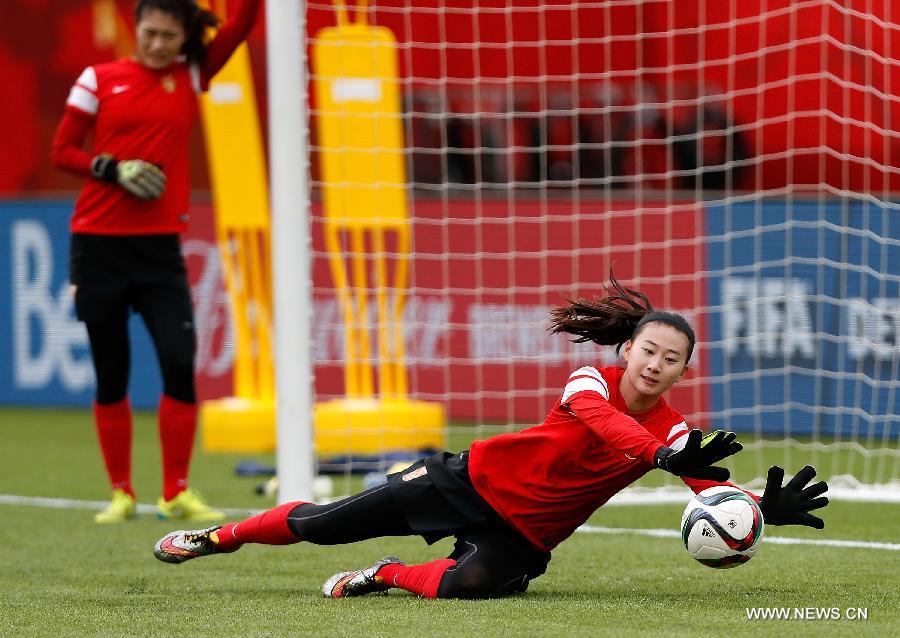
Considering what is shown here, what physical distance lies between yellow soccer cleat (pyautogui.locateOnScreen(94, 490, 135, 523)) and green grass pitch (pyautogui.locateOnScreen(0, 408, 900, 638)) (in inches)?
2.9

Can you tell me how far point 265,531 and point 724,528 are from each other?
1408 millimetres

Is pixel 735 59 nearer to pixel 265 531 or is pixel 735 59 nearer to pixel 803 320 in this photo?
pixel 803 320

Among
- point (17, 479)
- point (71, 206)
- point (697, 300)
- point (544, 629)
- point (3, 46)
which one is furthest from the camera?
point (3, 46)

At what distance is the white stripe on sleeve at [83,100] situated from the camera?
21.4 feet

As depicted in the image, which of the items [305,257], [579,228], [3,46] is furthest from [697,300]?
[3,46]

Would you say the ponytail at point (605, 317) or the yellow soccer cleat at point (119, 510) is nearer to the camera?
the ponytail at point (605, 317)

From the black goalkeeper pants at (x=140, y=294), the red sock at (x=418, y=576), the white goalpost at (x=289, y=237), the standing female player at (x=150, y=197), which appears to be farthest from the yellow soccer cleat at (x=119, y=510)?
the red sock at (x=418, y=576)

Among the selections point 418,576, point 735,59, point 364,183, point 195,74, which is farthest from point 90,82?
point 735,59

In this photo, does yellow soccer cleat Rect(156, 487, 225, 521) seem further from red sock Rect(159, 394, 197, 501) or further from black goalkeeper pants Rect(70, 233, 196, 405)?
black goalkeeper pants Rect(70, 233, 196, 405)

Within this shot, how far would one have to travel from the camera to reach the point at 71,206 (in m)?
11.9

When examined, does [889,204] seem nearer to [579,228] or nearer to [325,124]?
[579,228]

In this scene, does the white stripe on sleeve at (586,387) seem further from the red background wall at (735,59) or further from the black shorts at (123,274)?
the red background wall at (735,59)

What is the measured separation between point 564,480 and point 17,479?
4.62 meters

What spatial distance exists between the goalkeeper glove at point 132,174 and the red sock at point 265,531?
1.93 m
